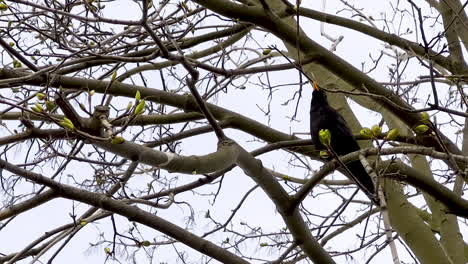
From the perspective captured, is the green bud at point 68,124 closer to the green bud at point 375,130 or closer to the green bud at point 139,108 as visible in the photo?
the green bud at point 139,108

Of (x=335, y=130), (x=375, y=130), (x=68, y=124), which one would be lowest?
(x=68, y=124)

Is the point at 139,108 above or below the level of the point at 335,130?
below

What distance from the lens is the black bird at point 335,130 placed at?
13.0 feet

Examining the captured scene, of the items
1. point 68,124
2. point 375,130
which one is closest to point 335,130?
point 375,130

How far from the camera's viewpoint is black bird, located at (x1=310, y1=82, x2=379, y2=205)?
3.95 m

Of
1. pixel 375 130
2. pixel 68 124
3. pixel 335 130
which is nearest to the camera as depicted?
pixel 68 124

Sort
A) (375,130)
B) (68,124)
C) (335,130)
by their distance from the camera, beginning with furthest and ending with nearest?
(335,130) < (375,130) < (68,124)

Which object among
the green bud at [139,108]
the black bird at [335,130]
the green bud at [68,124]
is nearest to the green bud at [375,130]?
the green bud at [139,108]

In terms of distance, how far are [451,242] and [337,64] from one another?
1431 millimetres

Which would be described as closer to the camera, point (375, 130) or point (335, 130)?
point (375, 130)

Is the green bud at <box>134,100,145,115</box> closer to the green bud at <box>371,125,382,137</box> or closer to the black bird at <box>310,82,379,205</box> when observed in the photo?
the green bud at <box>371,125,382,137</box>

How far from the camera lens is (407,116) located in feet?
10.8

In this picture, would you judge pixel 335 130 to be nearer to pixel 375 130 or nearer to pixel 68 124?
pixel 375 130

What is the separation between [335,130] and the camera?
4148 millimetres
